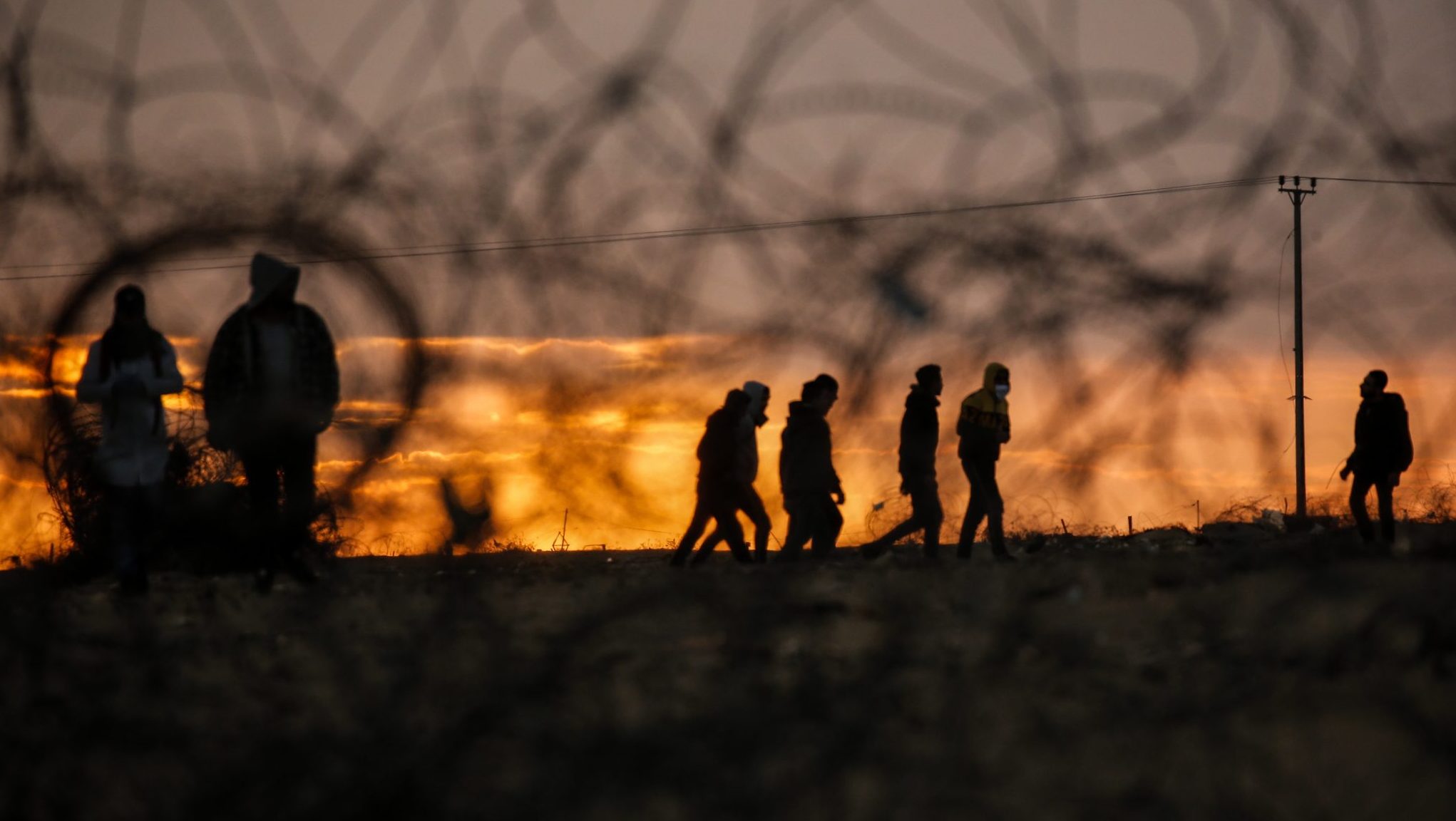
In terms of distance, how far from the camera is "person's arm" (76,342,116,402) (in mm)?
8438

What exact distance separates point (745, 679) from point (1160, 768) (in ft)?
4.52

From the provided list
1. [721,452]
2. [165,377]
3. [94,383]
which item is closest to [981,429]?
[721,452]

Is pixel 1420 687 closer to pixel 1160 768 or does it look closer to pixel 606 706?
pixel 1160 768

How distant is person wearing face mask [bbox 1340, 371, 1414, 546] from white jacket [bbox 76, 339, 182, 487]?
7971 mm

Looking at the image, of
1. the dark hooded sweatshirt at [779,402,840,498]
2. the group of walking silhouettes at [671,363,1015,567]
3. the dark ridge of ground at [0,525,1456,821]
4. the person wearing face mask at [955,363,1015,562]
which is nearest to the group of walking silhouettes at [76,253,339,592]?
the dark ridge of ground at [0,525,1456,821]

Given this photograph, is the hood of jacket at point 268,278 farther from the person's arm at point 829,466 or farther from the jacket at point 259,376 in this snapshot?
the person's arm at point 829,466

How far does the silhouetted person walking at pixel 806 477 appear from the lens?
1204cm

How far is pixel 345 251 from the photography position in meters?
5.44

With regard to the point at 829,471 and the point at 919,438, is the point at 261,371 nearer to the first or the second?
the point at 919,438

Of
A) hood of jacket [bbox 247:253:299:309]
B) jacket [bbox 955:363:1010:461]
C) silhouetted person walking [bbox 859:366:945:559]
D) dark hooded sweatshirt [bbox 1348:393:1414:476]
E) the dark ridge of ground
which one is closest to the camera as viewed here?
the dark ridge of ground

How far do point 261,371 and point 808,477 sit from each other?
4785 millimetres

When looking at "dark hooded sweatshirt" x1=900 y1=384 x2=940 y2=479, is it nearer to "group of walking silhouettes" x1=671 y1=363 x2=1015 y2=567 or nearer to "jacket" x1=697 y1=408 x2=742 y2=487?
"group of walking silhouettes" x1=671 y1=363 x2=1015 y2=567

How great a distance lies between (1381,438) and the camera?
12.5 metres

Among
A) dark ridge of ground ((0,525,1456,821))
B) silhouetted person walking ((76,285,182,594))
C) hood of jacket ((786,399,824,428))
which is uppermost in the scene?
hood of jacket ((786,399,824,428))
